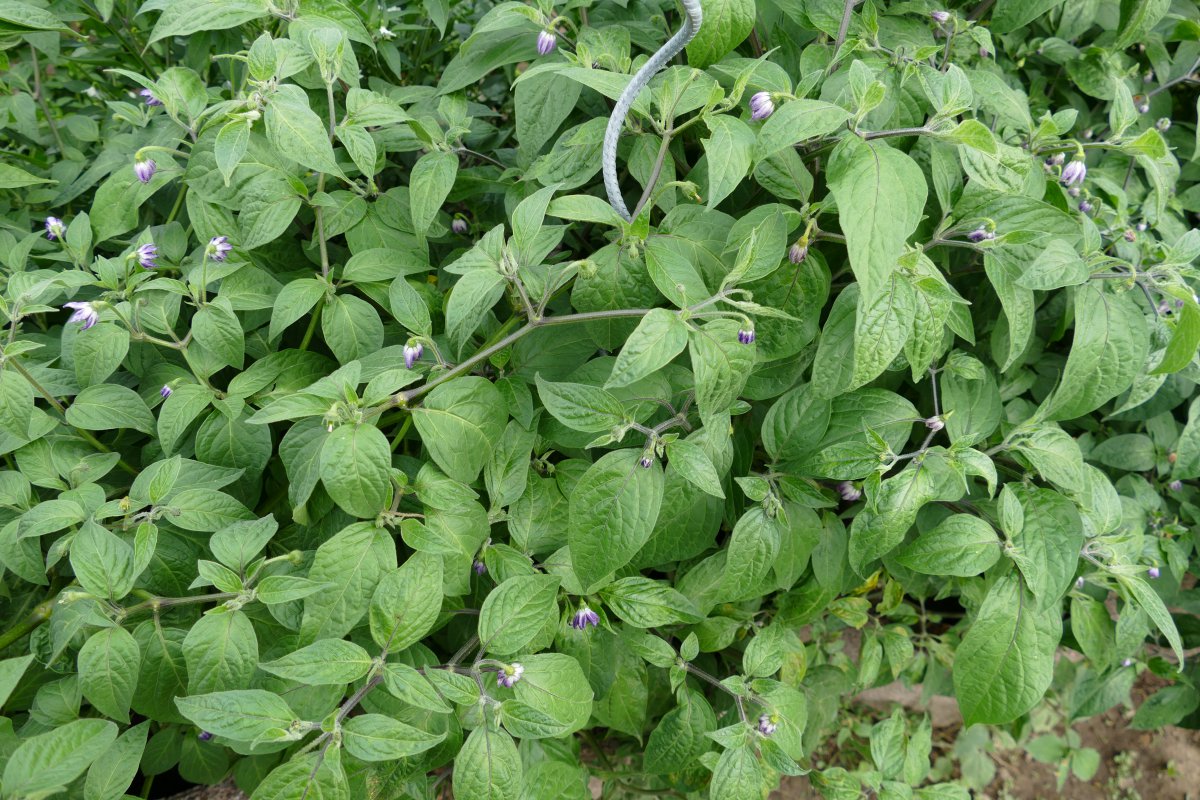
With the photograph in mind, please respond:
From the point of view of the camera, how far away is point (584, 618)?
126 cm

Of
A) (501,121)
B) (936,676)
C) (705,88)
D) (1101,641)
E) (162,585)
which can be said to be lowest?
(936,676)

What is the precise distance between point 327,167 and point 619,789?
1519 mm

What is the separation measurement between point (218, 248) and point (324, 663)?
2.23 ft

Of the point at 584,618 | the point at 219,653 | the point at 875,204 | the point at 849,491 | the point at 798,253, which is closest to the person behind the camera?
the point at 875,204

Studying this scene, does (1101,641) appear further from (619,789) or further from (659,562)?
(619,789)

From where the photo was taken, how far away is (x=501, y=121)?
188 cm

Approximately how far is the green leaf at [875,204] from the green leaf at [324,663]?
813mm

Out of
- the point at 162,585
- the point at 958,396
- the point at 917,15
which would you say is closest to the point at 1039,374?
the point at 958,396

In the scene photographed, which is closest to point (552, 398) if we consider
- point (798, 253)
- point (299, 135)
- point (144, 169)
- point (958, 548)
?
point (798, 253)

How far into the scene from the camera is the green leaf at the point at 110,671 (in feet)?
3.51

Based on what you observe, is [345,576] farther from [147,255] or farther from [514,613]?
[147,255]

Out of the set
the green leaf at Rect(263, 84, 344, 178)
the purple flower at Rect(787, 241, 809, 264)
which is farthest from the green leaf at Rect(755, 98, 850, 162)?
the green leaf at Rect(263, 84, 344, 178)

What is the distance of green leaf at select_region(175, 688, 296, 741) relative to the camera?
958mm

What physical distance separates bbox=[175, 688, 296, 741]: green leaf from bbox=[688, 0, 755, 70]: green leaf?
3.54ft
